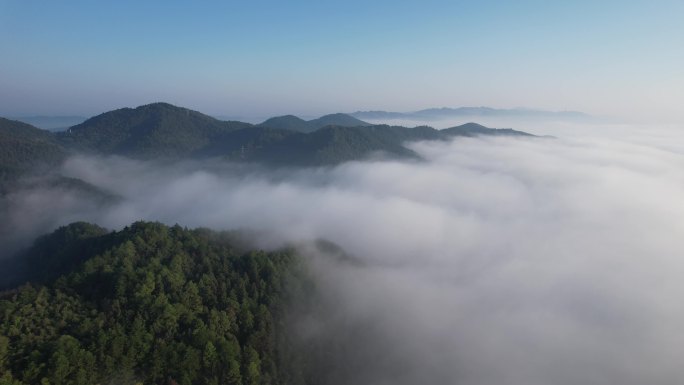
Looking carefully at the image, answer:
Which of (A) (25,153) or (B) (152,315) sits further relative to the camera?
(A) (25,153)

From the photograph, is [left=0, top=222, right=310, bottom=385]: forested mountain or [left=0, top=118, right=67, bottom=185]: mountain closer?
[left=0, top=222, right=310, bottom=385]: forested mountain

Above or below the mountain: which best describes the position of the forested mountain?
below

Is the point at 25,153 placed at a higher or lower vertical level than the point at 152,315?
higher

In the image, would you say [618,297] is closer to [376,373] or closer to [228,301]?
[376,373]

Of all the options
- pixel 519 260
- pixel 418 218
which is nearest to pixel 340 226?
pixel 418 218

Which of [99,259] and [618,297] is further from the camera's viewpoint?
[618,297]

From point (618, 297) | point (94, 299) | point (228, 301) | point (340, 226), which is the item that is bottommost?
point (618, 297)

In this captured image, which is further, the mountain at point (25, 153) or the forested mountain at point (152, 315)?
the mountain at point (25, 153)

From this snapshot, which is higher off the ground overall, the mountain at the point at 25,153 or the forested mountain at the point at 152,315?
the mountain at the point at 25,153
